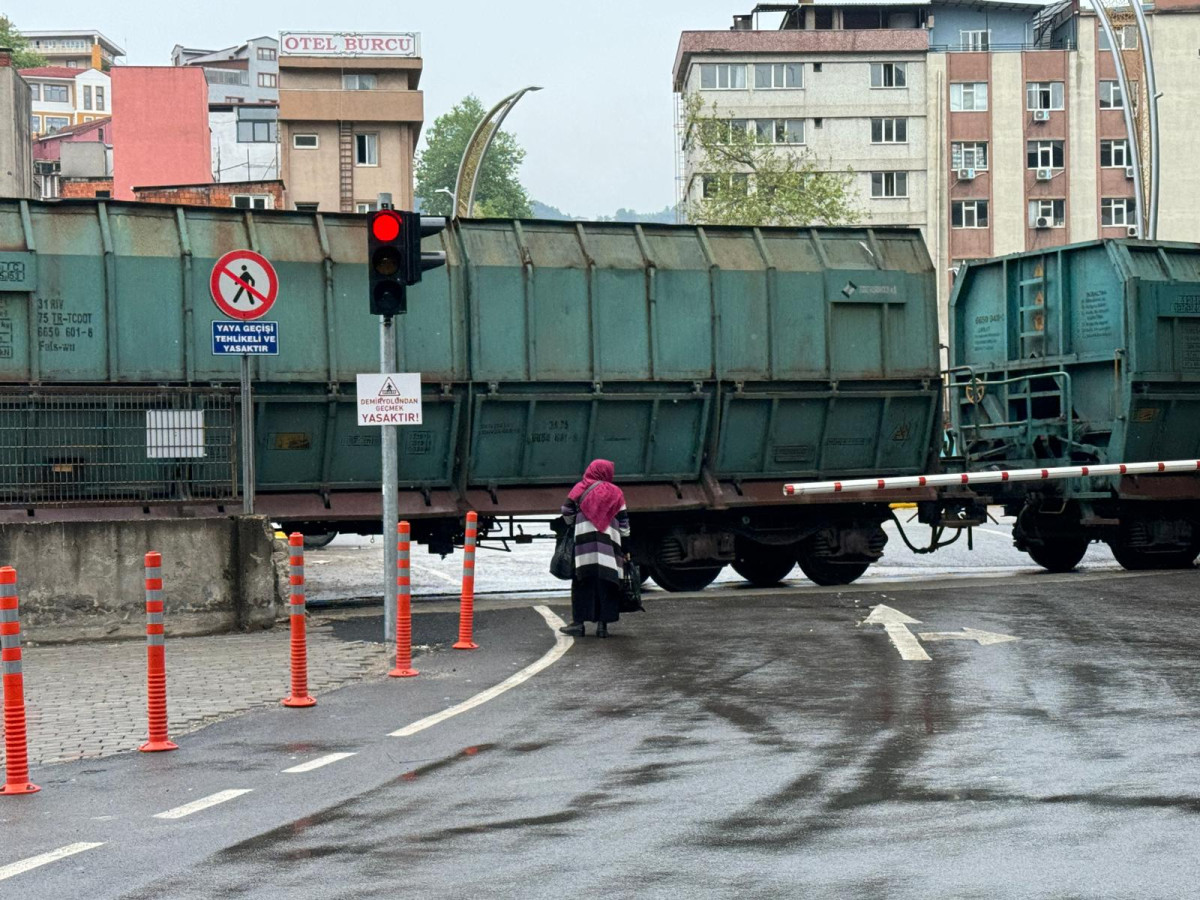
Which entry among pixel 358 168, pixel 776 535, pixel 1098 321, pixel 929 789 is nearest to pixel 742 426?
pixel 776 535

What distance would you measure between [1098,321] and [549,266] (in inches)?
270

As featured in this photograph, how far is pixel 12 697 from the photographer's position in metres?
8.92

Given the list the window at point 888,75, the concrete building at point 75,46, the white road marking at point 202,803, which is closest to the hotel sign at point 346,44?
the window at point 888,75

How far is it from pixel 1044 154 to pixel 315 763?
71.3 metres

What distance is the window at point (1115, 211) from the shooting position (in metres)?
76.5

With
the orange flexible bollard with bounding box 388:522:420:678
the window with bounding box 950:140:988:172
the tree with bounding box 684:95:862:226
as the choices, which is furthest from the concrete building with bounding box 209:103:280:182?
the orange flexible bollard with bounding box 388:522:420:678

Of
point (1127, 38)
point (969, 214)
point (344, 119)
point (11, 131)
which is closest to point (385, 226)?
point (11, 131)

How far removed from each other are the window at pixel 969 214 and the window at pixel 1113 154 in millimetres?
5229

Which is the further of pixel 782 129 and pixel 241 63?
pixel 241 63

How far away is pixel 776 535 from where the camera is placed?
21.2 metres

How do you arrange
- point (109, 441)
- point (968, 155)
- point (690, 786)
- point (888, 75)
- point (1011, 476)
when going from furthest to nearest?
point (888, 75)
point (968, 155)
point (1011, 476)
point (109, 441)
point (690, 786)

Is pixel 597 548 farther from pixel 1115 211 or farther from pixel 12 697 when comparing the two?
pixel 1115 211

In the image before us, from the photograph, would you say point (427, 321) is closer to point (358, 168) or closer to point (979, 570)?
point (979, 570)

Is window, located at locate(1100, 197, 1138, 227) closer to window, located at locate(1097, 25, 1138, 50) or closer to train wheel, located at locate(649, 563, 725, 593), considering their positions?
window, located at locate(1097, 25, 1138, 50)
